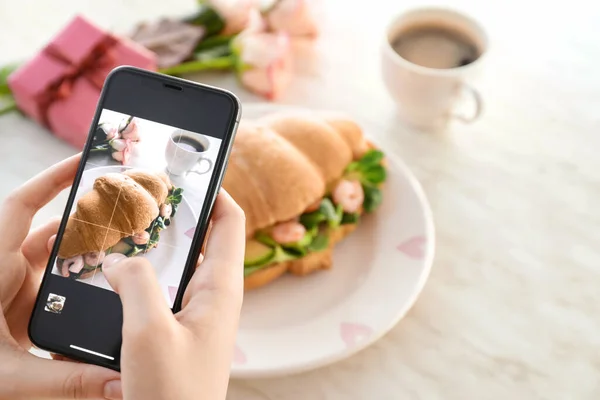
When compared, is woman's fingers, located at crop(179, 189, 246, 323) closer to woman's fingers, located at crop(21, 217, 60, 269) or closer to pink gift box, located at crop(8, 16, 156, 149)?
woman's fingers, located at crop(21, 217, 60, 269)

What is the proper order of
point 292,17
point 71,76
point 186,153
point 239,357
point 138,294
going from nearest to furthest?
point 138,294 → point 186,153 → point 239,357 → point 71,76 → point 292,17

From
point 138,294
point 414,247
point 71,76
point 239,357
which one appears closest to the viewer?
point 138,294

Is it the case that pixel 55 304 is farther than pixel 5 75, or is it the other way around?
pixel 5 75

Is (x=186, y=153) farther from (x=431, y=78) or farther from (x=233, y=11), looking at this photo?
(x=233, y=11)

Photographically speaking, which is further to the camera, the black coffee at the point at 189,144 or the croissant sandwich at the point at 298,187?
the croissant sandwich at the point at 298,187

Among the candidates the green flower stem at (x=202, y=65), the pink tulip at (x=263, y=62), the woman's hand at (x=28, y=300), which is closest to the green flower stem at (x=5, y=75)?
the green flower stem at (x=202, y=65)

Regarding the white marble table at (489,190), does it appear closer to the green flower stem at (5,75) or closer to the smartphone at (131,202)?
the green flower stem at (5,75)

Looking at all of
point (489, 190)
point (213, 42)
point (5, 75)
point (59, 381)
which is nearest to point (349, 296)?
point (489, 190)
